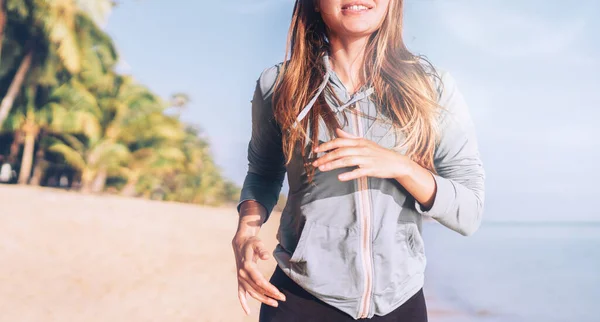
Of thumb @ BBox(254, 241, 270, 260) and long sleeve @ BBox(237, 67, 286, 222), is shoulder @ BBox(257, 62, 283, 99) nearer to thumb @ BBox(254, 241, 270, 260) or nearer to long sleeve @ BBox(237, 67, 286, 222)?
long sleeve @ BBox(237, 67, 286, 222)

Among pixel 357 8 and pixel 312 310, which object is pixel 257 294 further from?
pixel 357 8

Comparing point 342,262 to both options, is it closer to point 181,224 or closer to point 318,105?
point 318,105

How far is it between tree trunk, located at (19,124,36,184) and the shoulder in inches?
588

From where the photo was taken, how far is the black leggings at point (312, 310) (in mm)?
874

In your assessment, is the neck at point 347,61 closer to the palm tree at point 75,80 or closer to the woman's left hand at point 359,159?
the woman's left hand at point 359,159

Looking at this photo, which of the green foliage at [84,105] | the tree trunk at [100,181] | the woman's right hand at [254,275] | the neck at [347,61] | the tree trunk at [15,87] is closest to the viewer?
the woman's right hand at [254,275]

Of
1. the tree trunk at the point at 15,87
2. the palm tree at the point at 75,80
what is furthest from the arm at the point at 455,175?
the tree trunk at the point at 15,87

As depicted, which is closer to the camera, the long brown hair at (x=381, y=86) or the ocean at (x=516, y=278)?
the long brown hair at (x=381, y=86)

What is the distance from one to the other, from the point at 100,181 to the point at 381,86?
15807mm

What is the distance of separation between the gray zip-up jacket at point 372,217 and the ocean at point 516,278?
516 centimetres

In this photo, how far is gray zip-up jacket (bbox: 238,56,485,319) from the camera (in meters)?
0.86

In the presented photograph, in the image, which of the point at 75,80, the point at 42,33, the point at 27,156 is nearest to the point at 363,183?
the point at 75,80

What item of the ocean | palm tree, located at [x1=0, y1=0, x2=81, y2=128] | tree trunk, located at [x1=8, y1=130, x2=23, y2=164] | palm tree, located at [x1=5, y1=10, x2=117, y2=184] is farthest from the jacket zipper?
tree trunk, located at [x1=8, y1=130, x2=23, y2=164]

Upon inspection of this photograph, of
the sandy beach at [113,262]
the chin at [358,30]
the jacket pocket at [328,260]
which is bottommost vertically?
the sandy beach at [113,262]
